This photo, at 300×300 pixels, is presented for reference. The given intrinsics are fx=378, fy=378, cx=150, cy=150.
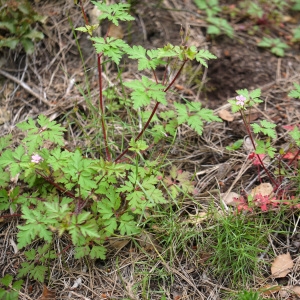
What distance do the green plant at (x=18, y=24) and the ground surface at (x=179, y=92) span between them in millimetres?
110

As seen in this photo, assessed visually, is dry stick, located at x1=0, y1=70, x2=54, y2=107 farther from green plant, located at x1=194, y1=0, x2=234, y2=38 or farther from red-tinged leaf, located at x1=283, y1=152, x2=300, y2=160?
red-tinged leaf, located at x1=283, y1=152, x2=300, y2=160

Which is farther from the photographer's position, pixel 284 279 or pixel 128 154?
pixel 128 154

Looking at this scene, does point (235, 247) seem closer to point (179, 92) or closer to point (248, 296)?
point (248, 296)

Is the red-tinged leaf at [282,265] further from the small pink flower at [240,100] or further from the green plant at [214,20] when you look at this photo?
the green plant at [214,20]

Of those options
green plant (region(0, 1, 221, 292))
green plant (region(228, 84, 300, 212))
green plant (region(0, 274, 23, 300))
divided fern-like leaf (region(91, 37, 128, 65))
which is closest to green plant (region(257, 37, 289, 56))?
green plant (region(228, 84, 300, 212))

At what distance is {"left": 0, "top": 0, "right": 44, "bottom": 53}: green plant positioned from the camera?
9.93 feet

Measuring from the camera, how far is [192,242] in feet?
7.52

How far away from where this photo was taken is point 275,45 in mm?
3354

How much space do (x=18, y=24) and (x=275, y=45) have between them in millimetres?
2203

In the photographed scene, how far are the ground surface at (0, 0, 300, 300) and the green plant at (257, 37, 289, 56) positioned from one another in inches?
2.1

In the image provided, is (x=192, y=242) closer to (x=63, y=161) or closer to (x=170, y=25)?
(x=63, y=161)

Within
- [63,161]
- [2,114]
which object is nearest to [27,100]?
[2,114]

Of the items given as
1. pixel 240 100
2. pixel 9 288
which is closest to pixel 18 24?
pixel 240 100

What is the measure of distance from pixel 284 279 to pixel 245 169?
753mm
